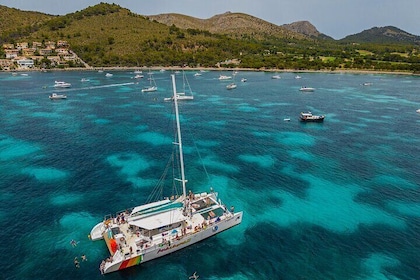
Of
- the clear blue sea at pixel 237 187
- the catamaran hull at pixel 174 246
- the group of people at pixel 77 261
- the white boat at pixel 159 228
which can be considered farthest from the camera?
the clear blue sea at pixel 237 187

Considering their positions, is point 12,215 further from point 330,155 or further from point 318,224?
point 330,155

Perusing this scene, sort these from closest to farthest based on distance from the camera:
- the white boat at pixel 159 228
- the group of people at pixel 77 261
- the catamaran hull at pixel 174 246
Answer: the catamaran hull at pixel 174 246 → the group of people at pixel 77 261 → the white boat at pixel 159 228

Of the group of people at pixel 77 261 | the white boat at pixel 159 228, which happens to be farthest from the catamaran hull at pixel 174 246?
the group of people at pixel 77 261

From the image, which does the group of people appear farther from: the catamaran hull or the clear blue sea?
the catamaran hull

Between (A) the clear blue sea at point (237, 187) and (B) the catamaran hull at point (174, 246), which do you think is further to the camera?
(A) the clear blue sea at point (237, 187)

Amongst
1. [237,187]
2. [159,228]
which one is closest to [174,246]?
[159,228]

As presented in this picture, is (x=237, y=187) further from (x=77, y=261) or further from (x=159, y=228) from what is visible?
(x=77, y=261)

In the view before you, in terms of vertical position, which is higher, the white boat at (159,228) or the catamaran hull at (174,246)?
the white boat at (159,228)

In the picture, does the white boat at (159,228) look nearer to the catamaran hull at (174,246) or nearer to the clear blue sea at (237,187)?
the catamaran hull at (174,246)

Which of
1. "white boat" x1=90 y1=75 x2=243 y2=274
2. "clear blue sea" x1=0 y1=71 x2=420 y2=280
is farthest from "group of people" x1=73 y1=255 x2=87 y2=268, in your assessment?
"white boat" x1=90 y1=75 x2=243 y2=274

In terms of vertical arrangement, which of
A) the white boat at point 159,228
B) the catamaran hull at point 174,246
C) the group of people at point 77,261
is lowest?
the group of people at point 77,261
